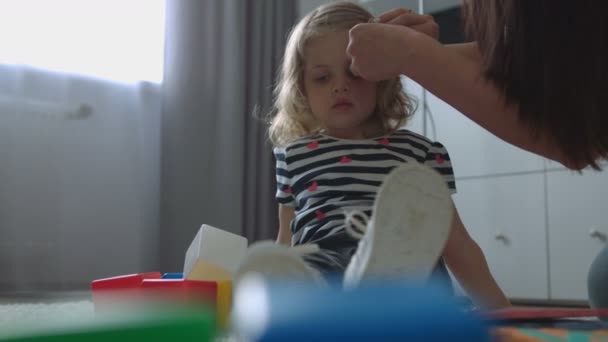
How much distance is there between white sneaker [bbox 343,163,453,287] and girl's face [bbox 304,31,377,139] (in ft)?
1.84

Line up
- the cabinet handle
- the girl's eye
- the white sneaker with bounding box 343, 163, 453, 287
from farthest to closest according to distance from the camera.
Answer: the cabinet handle → the girl's eye → the white sneaker with bounding box 343, 163, 453, 287

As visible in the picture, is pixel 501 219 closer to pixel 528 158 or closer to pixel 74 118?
pixel 528 158

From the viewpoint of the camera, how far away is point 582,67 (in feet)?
2.40

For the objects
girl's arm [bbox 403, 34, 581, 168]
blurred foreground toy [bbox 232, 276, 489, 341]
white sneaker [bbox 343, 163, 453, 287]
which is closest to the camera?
blurred foreground toy [bbox 232, 276, 489, 341]

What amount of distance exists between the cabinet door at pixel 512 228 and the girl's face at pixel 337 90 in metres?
0.86

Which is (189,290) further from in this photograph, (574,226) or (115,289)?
(574,226)

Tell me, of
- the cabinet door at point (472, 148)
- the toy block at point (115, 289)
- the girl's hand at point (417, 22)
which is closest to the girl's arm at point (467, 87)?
the girl's hand at point (417, 22)

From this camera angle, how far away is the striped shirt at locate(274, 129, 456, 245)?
3.13 ft

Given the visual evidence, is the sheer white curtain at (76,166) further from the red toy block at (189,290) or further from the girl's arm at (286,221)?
the red toy block at (189,290)

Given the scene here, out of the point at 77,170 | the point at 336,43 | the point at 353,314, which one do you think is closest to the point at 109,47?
the point at 77,170

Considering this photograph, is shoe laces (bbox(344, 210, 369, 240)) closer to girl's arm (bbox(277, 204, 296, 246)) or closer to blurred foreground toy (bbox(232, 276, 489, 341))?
blurred foreground toy (bbox(232, 276, 489, 341))

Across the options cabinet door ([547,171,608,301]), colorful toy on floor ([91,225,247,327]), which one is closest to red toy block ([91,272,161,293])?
colorful toy on floor ([91,225,247,327])

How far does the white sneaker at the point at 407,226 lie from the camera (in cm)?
47

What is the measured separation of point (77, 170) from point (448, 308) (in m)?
1.64
